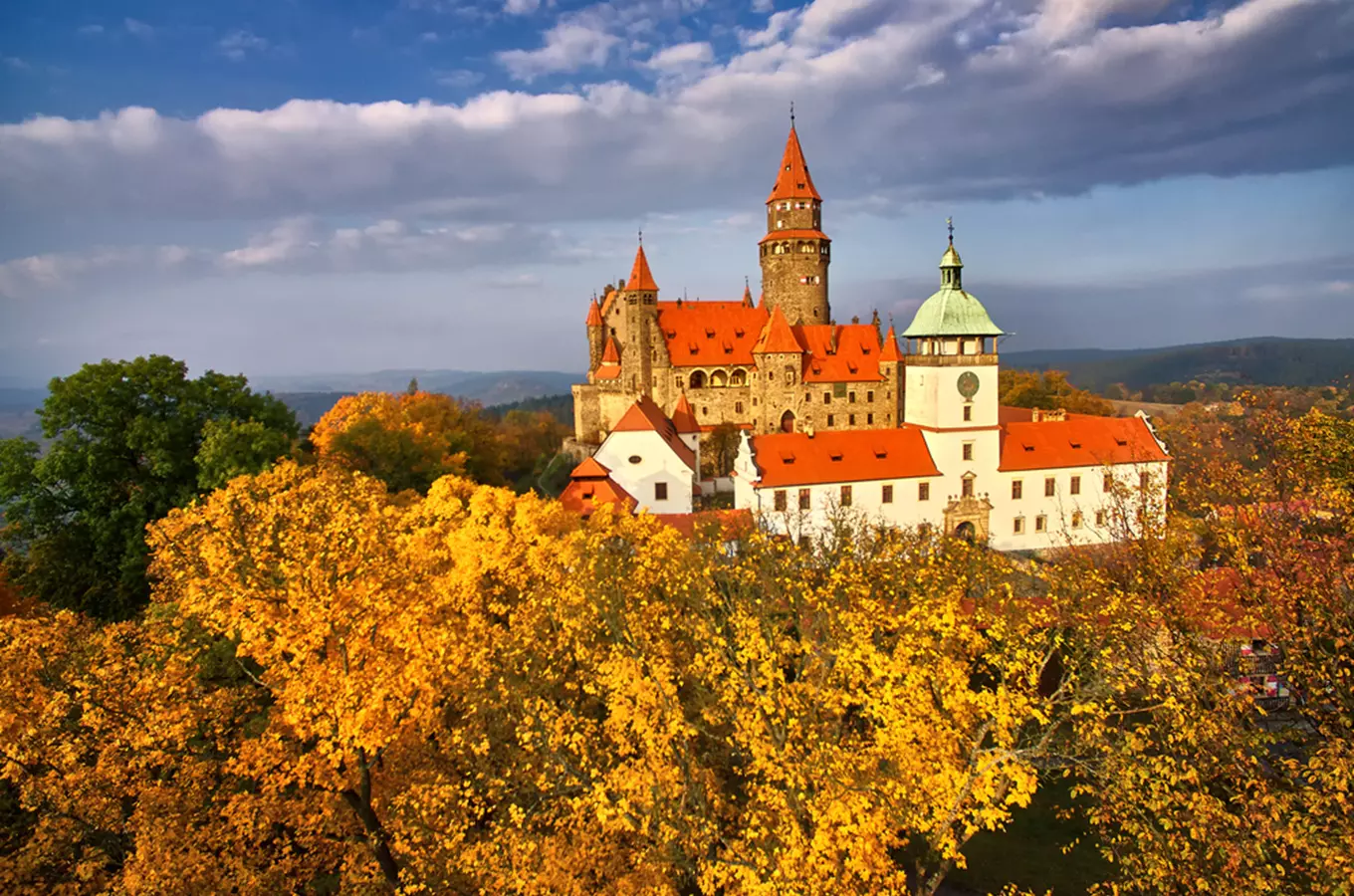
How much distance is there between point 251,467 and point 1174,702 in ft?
97.1

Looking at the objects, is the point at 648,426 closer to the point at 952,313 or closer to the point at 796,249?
the point at 952,313

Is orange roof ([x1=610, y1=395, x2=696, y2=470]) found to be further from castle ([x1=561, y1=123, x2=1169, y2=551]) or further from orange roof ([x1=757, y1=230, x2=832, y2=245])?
orange roof ([x1=757, y1=230, x2=832, y2=245])

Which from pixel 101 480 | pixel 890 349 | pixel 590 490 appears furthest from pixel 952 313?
pixel 101 480

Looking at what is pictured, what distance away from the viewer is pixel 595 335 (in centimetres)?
7019

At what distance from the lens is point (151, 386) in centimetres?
3092

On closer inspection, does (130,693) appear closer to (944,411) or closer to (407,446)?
(407,446)

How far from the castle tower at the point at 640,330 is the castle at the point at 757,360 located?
8cm

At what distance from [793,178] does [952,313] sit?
93.1 feet

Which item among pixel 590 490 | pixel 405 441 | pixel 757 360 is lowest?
pixel 590 490

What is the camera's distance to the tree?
38312 millimetres

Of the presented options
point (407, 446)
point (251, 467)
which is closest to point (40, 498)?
point (251, 467)

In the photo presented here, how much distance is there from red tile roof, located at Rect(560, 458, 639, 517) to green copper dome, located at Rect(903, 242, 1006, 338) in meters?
19.9

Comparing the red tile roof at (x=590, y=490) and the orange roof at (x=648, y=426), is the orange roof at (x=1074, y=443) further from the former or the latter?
the red tile roof at (x=590, y=490)

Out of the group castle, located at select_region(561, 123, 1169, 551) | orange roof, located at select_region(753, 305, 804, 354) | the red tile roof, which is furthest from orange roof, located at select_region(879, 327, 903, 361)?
the red tile roof
